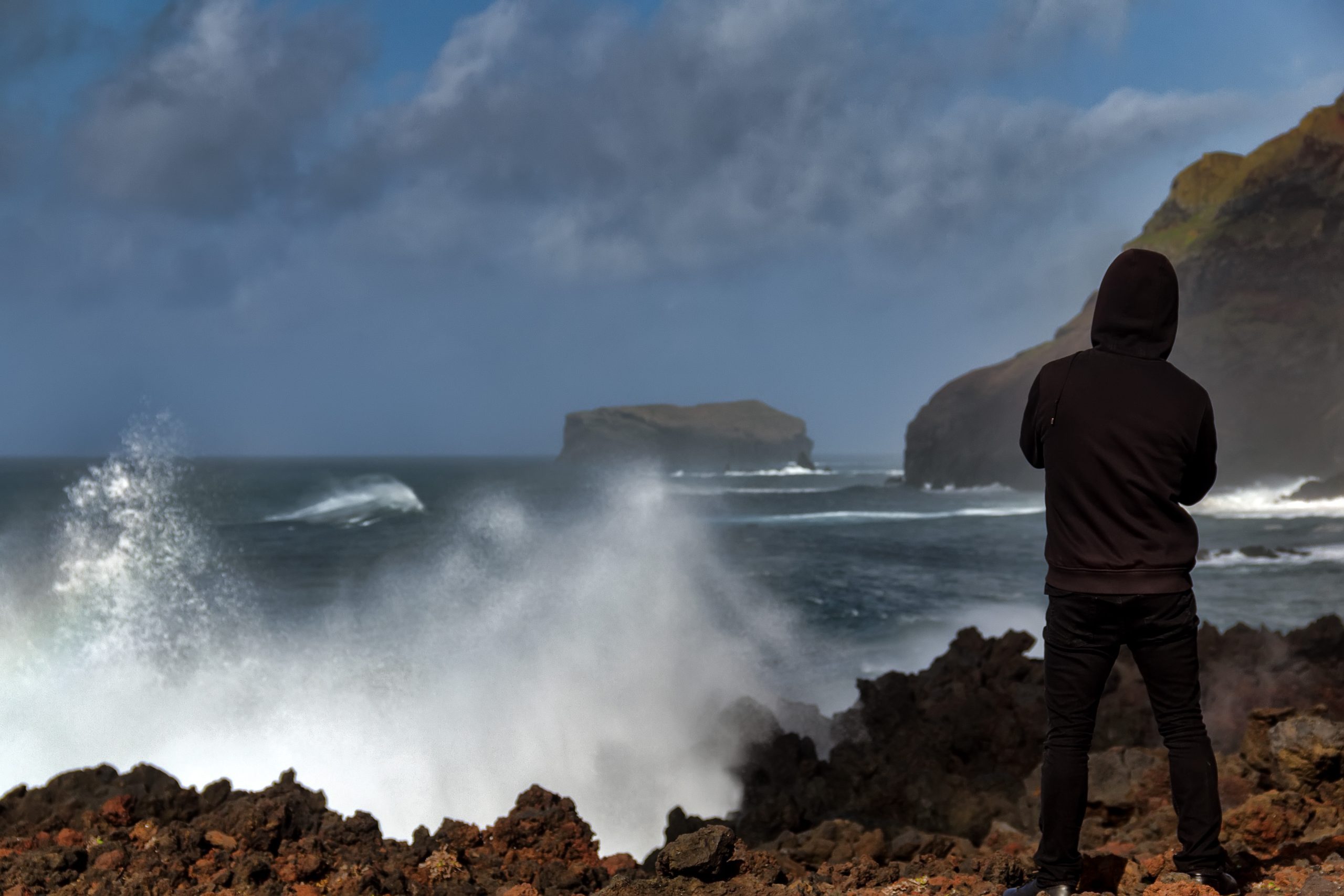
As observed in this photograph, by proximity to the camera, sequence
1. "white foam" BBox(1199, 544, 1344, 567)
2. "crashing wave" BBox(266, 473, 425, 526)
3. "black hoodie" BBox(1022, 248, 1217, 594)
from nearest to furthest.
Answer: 1. "black hoodie" BBox(1022, 248, 1217, 594)
2. "white foam" BBox(1199, 544, 1344, 567)
3. "crashing wave" BBox(266, 473, 425, 526)

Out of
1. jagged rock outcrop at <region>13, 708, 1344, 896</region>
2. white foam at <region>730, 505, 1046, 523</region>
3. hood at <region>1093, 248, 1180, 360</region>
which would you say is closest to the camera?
hood at <region>1093, 248, 1180, 360</region>

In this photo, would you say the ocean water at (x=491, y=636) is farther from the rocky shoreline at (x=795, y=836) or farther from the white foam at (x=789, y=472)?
the white foam at (x=789, y=472)

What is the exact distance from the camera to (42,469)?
12656 cm

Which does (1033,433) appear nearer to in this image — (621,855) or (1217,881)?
(1217,881)

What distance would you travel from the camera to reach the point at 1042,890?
9.29 feet

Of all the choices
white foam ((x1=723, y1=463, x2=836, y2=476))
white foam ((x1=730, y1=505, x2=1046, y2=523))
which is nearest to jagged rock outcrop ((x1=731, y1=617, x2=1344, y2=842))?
white foam ((x1=730, y1=505, x2=1046, y2=523))

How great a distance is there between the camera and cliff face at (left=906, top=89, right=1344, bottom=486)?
56031 millimetres

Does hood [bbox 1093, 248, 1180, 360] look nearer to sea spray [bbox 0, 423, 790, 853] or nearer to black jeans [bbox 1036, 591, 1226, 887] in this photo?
black jeans [bbox 1036, 591, 1226, 887]

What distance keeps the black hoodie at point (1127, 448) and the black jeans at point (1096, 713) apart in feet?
0.36

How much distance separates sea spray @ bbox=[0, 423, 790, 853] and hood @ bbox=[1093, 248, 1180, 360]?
7235 millimetres

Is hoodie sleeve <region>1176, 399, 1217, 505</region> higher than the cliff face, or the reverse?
the cliff face

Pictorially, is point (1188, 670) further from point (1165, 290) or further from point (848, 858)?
point (848, 858)

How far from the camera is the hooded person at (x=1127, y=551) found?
9.09 feet

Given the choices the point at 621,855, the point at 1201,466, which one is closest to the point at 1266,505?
the point at 621,855
